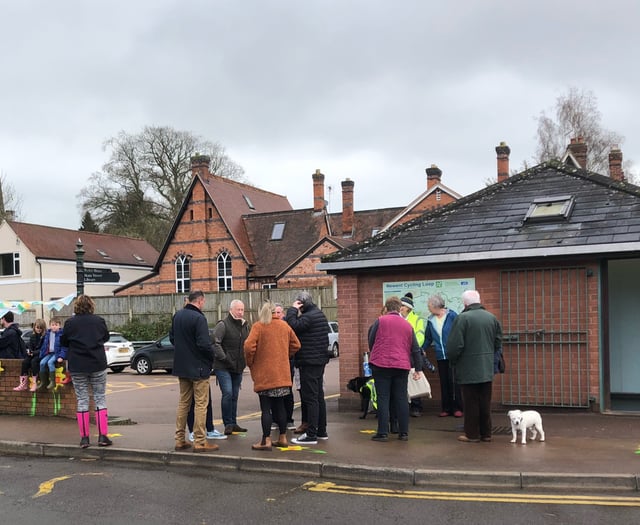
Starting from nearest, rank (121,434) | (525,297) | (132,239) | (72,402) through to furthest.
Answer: (121,434), (525,297), (72,402), (132,239)

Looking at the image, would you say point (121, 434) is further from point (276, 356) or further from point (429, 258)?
point (429, 258)

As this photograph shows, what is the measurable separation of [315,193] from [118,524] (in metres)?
39.6

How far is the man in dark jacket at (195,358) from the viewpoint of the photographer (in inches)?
310

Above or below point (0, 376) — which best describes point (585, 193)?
above

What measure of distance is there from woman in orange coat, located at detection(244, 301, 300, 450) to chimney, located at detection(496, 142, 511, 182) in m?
33.5

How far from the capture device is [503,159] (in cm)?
3938

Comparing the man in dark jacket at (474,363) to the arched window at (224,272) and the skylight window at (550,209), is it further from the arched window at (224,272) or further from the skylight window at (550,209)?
the arched window at (224,272)

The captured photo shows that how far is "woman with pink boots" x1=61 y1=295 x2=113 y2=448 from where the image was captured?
8.38 meters

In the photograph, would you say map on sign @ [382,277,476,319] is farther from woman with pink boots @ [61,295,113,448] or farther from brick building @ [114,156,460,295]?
brick building @ [114,156,460,295]

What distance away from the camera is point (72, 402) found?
428 inches

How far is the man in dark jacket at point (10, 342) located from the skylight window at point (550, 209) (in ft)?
30.7

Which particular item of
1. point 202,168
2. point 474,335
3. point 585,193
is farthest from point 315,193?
point 474,335

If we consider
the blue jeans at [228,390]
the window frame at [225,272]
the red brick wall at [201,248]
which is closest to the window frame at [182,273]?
the red brick wall at [201,248]

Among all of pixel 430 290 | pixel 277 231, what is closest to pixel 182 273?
pixel 277 231
